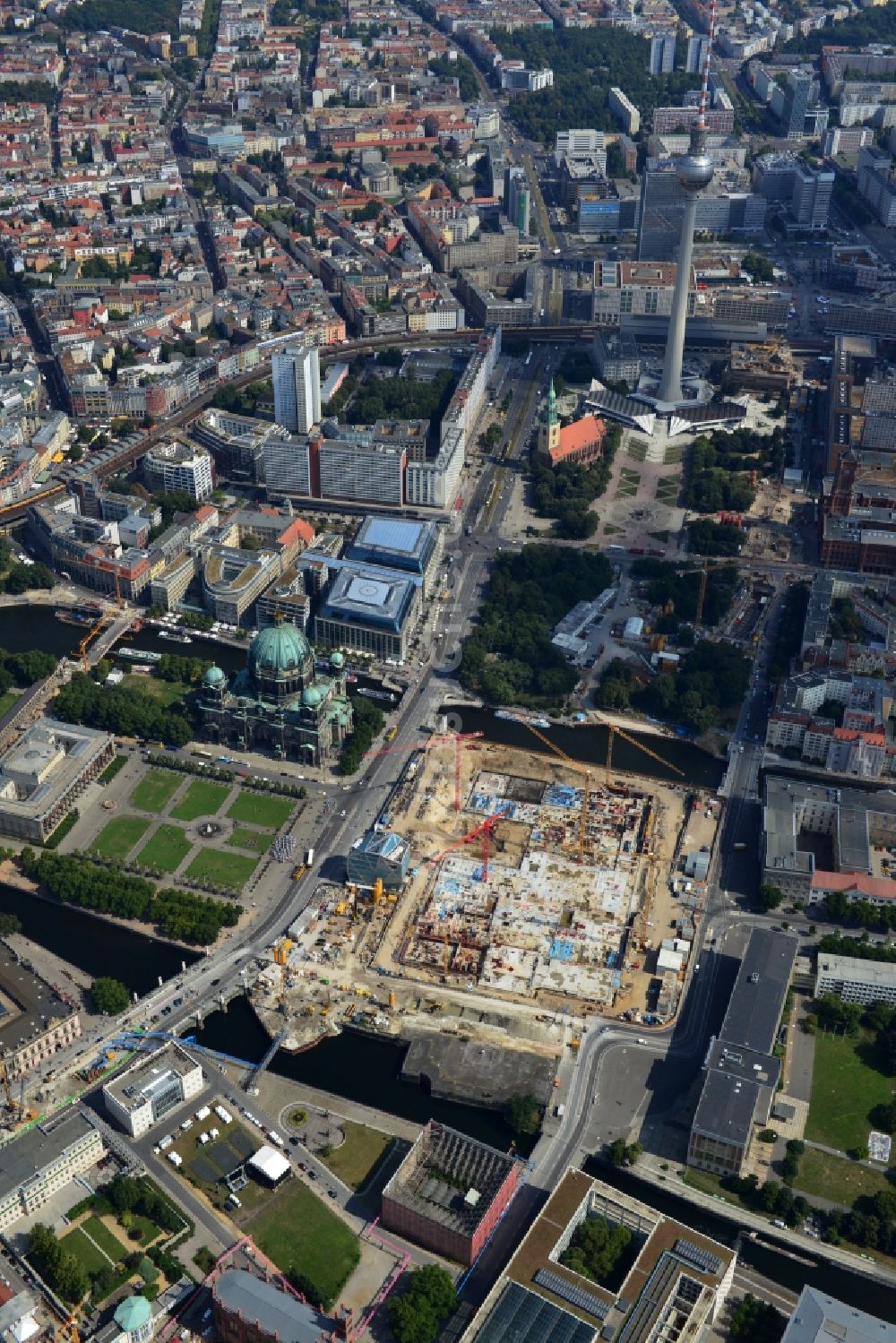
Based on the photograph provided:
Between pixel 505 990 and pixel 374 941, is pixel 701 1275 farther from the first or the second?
pixel 374 941

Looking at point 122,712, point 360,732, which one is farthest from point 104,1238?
point 122,712

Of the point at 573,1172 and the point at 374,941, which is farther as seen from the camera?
the point at 374,941

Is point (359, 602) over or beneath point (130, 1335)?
over

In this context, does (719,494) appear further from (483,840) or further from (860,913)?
(860,913)

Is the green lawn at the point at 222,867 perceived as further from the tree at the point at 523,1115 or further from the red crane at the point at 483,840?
the tree at the point at 523,1115

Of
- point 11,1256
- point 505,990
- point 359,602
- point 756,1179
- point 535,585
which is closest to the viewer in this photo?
point 11,1256

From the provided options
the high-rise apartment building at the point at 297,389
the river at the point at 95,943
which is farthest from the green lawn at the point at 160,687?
the high-rise apartment building at the point at 297,389

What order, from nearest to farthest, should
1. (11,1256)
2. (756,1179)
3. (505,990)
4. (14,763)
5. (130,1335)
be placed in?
(130,1335)
(11,1256)
(756,1179)
(505,990)
(14,763)

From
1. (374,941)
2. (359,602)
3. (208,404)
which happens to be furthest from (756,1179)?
(208,404)

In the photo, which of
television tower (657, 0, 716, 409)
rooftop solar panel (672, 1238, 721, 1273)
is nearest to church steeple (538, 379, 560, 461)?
television tower (657, 0, 716, 409)
